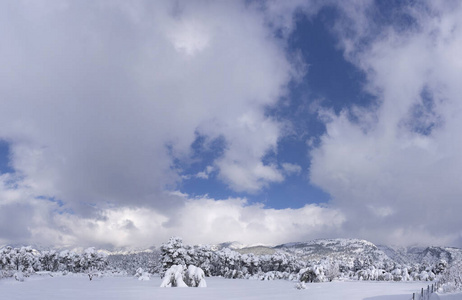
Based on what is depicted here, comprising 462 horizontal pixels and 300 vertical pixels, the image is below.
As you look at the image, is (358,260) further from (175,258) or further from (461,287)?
(461,287)

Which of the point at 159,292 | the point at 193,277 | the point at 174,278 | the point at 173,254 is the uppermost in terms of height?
the point at 173,254

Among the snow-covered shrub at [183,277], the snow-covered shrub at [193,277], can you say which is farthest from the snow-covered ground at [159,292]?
the snow-covered shrub at [193,277]

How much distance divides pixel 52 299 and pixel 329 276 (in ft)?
215

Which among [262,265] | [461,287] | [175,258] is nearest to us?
[461,287]

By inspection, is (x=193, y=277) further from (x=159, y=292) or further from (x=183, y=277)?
(x=159, y=292)

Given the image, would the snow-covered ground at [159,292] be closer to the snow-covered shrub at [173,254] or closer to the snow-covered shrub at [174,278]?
the snow-covered shrub at [174,278]

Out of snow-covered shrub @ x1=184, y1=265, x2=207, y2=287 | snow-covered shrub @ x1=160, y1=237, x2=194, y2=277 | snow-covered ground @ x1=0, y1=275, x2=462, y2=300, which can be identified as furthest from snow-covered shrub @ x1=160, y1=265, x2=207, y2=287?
snow-covered shrub @ x1=160, y1=237, x2=194, y2=277

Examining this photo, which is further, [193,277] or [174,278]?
[193,277]

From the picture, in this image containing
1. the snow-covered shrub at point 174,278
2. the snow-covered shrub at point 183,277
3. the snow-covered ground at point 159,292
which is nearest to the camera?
the snow-covered ground at point 159,292

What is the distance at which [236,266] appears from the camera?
103062 millimetres

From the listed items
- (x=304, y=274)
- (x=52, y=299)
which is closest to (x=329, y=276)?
(x=304, y=274)

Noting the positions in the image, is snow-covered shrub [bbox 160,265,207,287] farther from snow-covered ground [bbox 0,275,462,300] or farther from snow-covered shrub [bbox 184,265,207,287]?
snow-covered ground [bbox 0,275,462,300]

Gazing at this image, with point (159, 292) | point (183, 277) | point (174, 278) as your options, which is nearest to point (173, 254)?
point (183, 277)

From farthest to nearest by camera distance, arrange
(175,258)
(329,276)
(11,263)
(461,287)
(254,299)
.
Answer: (11,263) → (175,258) → (329,276) → (461,287) → (254,299)
